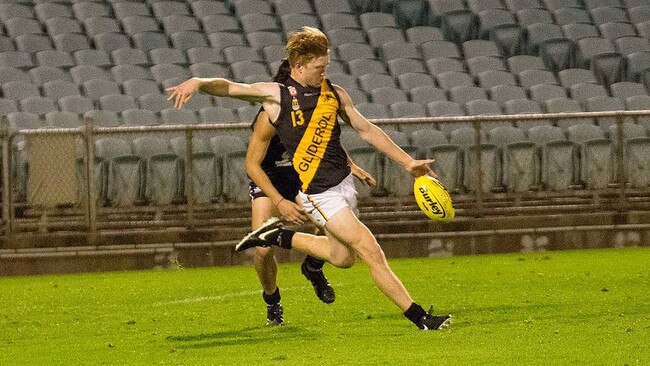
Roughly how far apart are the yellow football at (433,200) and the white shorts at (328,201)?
0.46 m

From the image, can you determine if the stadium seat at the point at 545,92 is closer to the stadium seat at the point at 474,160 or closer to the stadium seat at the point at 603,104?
the stadium seat at the point at 603,104

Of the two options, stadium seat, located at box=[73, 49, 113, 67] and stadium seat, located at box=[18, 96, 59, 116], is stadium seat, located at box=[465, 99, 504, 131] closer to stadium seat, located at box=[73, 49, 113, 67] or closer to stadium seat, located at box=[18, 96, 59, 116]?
stadium seat, located at box=[73, 49, 113, 67]

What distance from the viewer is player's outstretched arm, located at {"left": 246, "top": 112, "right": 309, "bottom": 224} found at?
9906mm

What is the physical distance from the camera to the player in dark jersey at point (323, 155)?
9570 millimetres

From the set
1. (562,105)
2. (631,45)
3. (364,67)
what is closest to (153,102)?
(364,67)

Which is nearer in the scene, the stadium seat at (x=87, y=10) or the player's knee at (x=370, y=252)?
the player's knee at (x=370, y=252)

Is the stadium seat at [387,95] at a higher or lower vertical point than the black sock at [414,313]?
higher

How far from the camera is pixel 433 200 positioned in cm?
993

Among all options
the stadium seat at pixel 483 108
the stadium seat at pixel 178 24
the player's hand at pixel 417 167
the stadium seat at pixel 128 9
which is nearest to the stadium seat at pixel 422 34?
the stadium seat at pixel 483 108

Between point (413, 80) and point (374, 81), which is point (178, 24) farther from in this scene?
point (413, 80)

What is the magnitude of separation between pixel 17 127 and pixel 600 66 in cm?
879

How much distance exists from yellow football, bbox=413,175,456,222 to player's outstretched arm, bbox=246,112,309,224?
759 millimetres

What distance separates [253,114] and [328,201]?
33.0ft

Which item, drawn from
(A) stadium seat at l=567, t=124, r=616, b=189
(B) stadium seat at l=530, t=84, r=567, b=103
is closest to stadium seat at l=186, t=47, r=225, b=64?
(B) stadium seat at l=530, t=84, r=567, b=103
